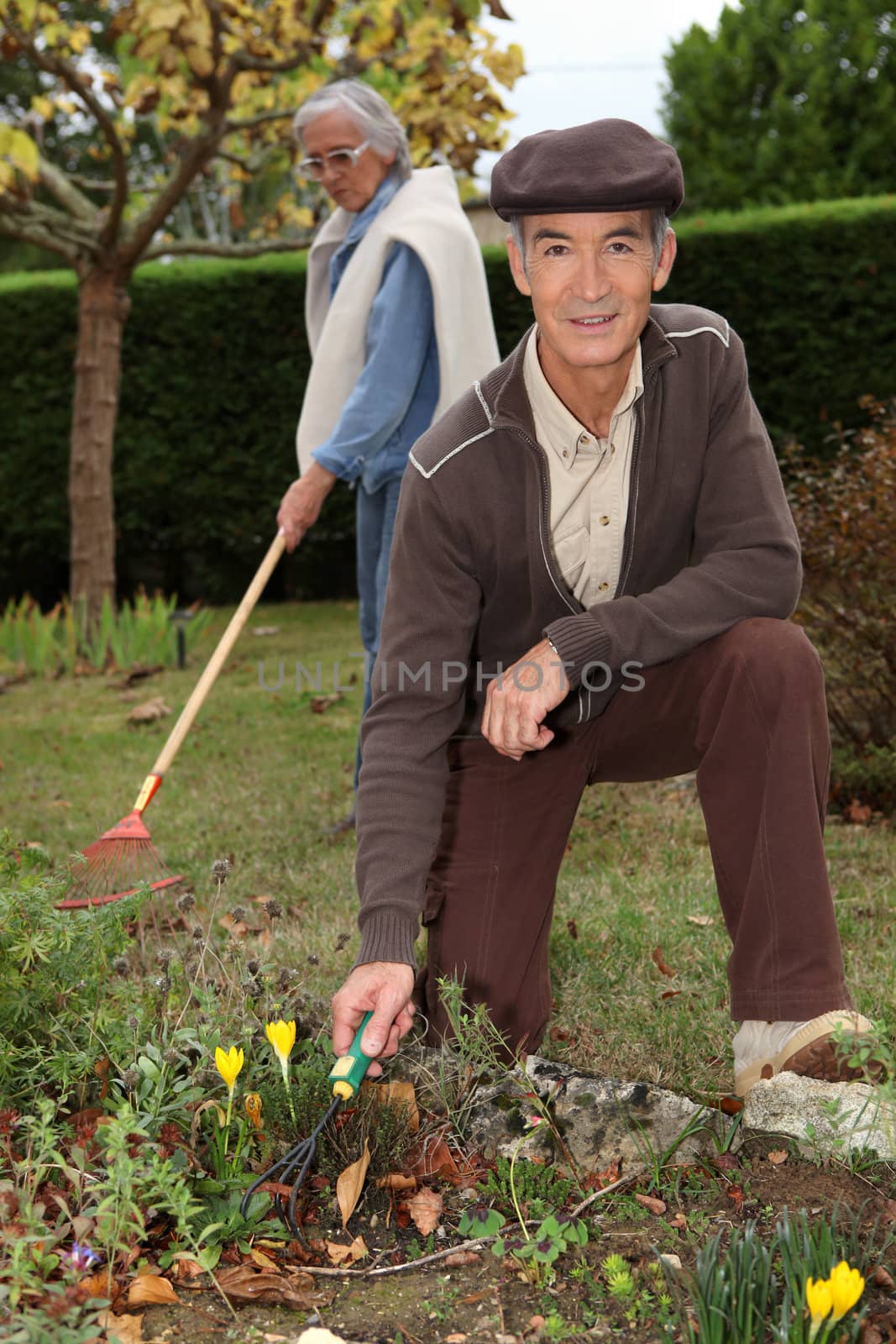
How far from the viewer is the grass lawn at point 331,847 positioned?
2.64m

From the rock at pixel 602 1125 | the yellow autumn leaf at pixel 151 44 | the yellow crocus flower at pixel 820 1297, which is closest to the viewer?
the yellow crocus flower at pixel 820 1297

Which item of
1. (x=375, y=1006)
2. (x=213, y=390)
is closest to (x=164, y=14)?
(x=213, y=390)

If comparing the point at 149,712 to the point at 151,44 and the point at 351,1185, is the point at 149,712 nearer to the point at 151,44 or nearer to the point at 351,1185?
the point at 151,44

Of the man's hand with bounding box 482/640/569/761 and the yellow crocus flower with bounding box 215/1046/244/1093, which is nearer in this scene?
the yellow crocus flower with bounding box 215/1046/244/1093

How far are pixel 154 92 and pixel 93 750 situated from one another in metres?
3.45

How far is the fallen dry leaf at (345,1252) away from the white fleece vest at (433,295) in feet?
7.92

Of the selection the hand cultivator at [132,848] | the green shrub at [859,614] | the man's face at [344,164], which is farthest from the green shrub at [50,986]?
the green shrub at [859,614]

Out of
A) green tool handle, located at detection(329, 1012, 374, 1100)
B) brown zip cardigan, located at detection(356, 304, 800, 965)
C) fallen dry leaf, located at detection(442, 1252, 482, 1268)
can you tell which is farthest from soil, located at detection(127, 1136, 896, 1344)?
brown zip cardigan, located at detection(356, 304, 800, 965)

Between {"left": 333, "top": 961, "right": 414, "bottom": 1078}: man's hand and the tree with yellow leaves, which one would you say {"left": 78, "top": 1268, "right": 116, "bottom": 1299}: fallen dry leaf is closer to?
{"left": 333, "top": 961, "right": 414, "bottom": 1078}: man's hand

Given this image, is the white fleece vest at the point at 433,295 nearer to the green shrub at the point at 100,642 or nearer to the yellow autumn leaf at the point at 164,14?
the yellow autumn leaf at the point at 164,14

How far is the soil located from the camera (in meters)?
1.69

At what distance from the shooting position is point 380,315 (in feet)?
12.1

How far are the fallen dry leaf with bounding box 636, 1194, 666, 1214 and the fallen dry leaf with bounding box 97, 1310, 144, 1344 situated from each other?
72 centimetres

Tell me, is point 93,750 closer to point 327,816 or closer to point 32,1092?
point 327,816
